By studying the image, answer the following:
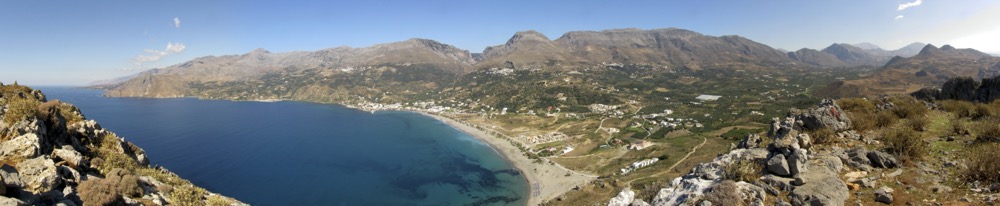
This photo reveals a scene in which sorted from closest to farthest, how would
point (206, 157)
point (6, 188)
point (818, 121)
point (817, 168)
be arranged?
1. point (6, 188)
2. point (817, 168)
3. point (818, 121)
4. point (206, 157)

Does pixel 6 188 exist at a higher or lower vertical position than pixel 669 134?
higher

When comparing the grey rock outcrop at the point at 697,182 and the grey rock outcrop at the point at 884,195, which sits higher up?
the grey rock outcrop at the point at 884,195

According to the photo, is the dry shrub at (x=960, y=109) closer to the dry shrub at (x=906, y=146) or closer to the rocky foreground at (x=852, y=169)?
the rocky foreground at (x=852, y=169)

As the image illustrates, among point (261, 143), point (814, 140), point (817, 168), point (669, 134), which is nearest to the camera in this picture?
point (817, 168)

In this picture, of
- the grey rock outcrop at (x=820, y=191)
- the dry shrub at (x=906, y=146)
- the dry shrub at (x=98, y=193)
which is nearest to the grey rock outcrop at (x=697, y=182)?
the grey rock outcrop at (x=820, y=191)

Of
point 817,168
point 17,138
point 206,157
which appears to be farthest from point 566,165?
point 206,157

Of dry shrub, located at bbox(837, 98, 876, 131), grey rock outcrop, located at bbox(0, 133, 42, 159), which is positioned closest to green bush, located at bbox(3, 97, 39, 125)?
grey rock outcrop, located at bbox(0, 133, 42, 159)

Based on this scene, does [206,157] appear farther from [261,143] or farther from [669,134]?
[669,134]
